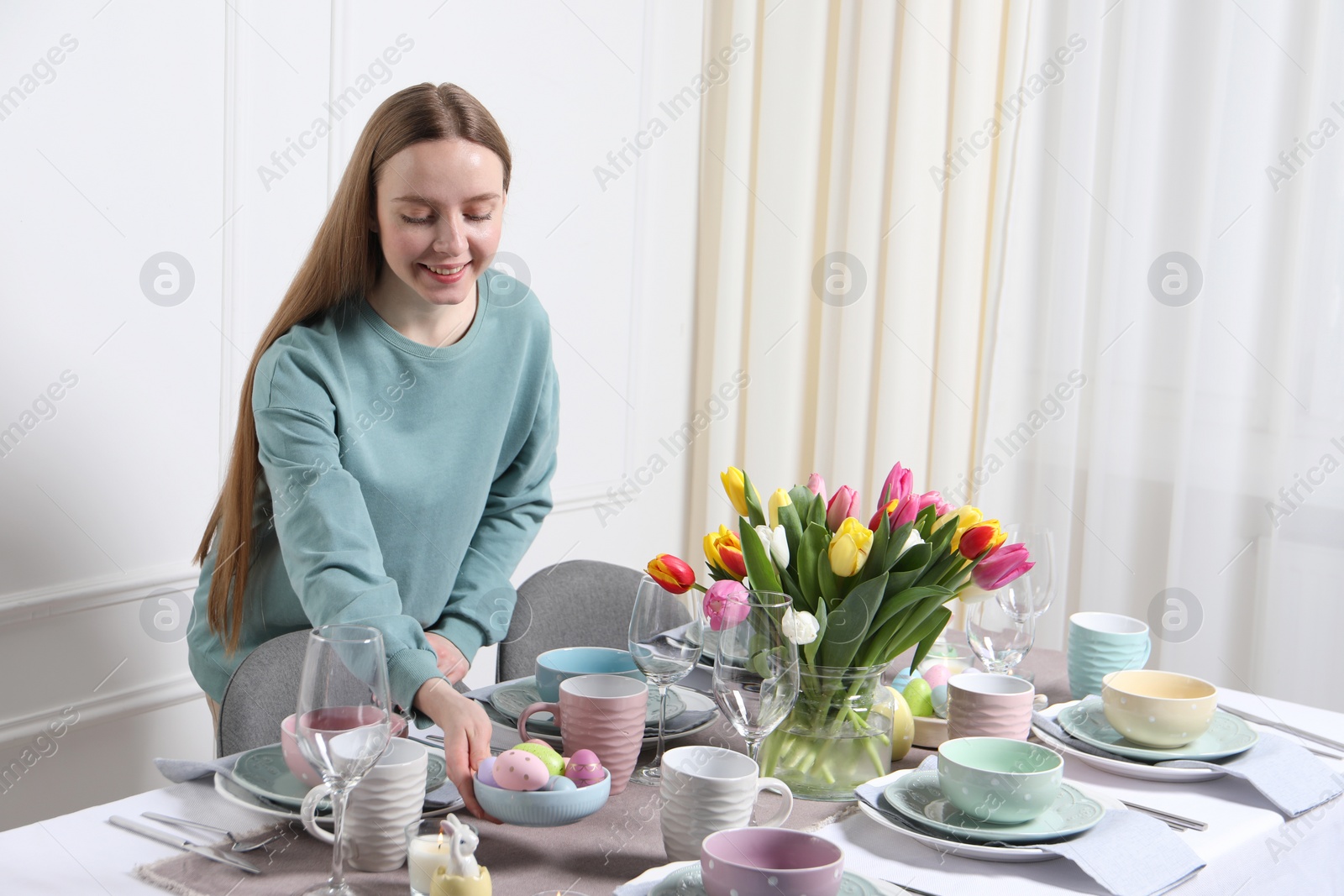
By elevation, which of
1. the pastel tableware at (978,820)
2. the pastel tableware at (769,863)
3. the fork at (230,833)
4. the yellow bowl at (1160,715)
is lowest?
the fork at (230,833)

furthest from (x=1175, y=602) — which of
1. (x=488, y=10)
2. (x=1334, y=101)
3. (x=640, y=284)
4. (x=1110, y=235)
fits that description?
(x=488, y=10)

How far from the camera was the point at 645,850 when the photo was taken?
1082 mm

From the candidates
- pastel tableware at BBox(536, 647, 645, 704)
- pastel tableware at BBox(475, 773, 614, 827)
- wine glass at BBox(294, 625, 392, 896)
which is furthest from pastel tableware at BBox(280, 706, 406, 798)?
pastel tableware at BBox(536, 647, 645, 704)

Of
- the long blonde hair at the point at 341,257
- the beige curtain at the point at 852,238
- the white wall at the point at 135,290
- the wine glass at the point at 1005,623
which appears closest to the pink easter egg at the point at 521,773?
the wine glass at the point at 1005,623

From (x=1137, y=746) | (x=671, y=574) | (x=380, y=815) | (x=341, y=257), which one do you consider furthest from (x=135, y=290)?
(x=1137, y=746)

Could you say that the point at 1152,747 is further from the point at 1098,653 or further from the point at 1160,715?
the point at 1098,653

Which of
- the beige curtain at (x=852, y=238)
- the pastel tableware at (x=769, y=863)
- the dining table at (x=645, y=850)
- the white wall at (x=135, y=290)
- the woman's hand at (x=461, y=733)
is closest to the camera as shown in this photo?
the pastel tableware at (x=769, y=863)

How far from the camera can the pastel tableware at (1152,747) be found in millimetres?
1312

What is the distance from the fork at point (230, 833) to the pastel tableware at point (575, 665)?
15.0 inches

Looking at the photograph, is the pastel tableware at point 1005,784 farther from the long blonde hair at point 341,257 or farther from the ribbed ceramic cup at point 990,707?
the long blonde hair at point 341,257

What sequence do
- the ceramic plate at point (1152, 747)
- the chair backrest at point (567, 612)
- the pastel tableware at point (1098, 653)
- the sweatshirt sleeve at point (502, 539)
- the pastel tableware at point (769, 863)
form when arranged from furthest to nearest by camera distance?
the chair backrest at point (567, 612) → the sweatshirt sleeve at point (502, 539) → the pastel tableware at point (1098, 653) → the ceramic plate at point (1152, 747) → the pastel tableware at point (769, 863)

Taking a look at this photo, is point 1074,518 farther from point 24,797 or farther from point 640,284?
point 24,797

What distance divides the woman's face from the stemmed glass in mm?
583

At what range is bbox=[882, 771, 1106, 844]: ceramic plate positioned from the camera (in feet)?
3.56
